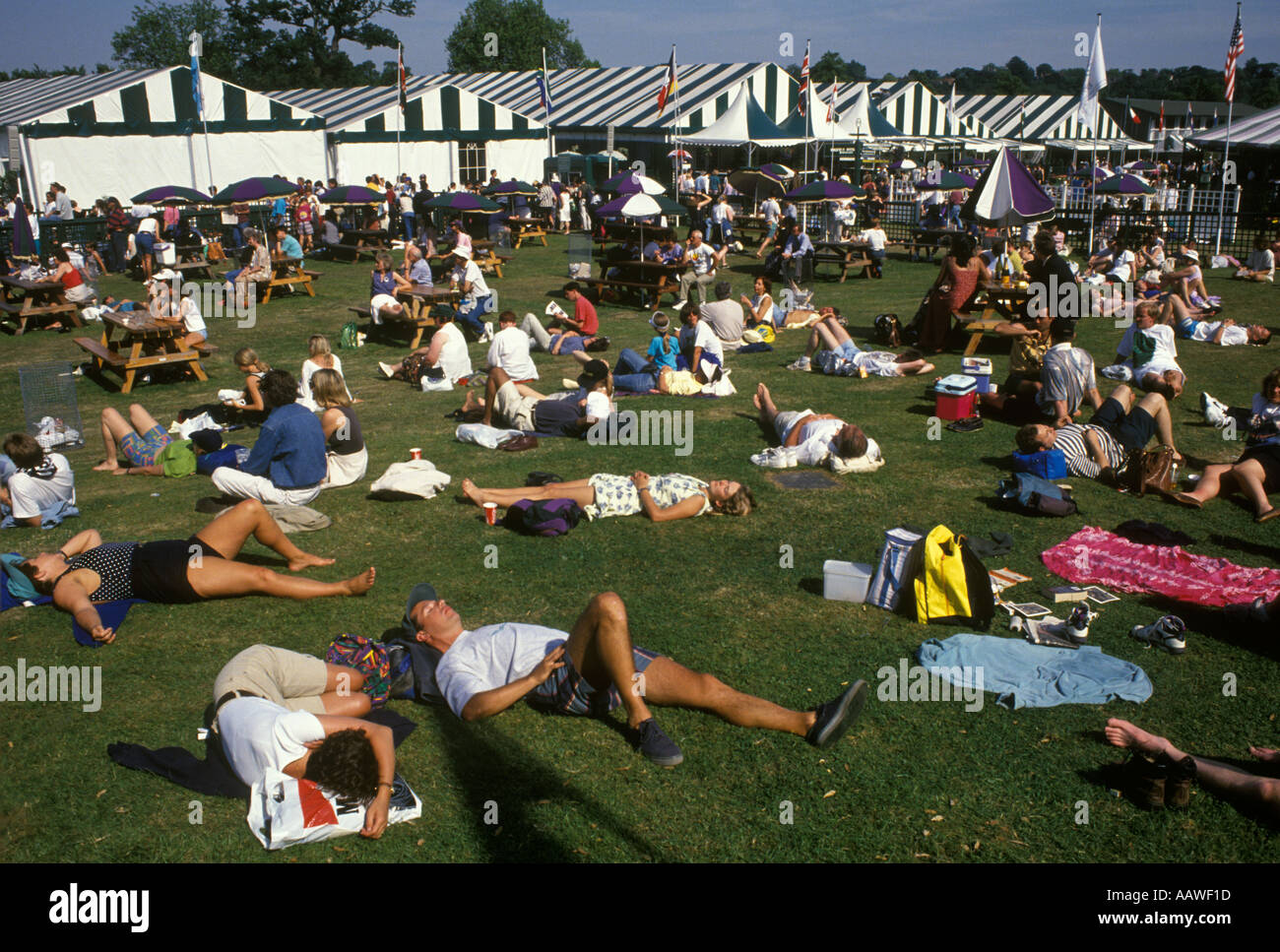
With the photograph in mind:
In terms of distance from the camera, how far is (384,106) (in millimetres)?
36125

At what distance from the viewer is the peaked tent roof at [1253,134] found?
2553 cm

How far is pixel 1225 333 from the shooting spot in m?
14.5

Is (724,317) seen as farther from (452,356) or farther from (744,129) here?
(744,129)

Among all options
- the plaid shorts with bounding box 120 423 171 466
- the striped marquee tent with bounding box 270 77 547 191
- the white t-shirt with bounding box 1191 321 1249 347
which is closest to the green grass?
the plaid shorts with bounding box 120 423 171 466

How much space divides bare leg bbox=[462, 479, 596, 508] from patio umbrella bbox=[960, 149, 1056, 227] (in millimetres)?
12962

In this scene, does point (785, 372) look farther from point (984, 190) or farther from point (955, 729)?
point (955, 729)

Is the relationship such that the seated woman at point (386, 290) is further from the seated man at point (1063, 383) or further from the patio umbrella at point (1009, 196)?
the patio umbrella at point (1009, 196)

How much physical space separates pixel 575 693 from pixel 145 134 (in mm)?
31610

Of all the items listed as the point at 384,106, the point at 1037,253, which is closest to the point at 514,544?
the point at 1037,253

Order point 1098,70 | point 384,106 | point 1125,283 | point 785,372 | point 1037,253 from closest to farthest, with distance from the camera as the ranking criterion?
point 785,372, point 1037,253, point 1125,283, point 1098,70, point 384,106

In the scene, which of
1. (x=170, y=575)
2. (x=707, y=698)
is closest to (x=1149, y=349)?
(x=707, y=698)

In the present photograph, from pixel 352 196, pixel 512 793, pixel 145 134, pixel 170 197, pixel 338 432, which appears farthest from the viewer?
pixel 145 134

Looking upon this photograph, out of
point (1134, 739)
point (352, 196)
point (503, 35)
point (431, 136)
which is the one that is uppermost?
point (503, 35)
